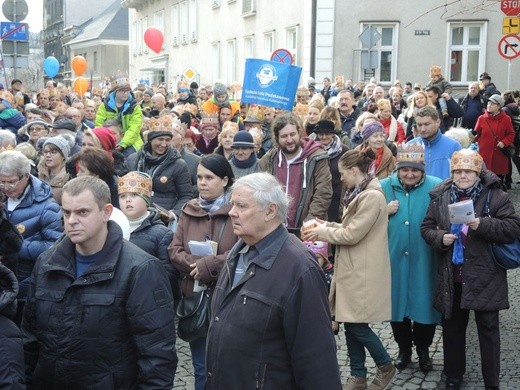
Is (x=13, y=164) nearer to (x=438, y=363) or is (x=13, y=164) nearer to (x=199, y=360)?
(x=199, y=360)

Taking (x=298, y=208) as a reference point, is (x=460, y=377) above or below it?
below

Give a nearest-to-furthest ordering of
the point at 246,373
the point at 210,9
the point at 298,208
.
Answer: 1. the point at 246,373
2. the point at 298,208
3. the point at 210,9

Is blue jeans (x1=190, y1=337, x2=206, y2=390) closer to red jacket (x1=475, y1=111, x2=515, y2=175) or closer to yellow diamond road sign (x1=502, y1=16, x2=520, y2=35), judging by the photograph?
yellow diamond road sign (x1=502, y1=16, x2=520, y2=35)

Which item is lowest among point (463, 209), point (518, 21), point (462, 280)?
point (462, 280)

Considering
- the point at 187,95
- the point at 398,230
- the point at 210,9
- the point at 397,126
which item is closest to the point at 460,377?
the point at 398,230

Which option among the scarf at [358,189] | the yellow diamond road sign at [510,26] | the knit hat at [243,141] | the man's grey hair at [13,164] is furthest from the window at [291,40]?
the man's grey hair at [13,164]

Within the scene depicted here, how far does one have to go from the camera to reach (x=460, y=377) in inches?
260

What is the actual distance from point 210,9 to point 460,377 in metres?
35.8

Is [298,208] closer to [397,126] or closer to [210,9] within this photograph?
[397,126]

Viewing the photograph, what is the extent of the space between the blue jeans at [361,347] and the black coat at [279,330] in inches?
99.6

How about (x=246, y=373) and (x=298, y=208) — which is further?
(x=298, y=208)

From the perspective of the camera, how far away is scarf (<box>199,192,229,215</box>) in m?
5.90

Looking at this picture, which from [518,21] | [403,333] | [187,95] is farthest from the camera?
[187,95]

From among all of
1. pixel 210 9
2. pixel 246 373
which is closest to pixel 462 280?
pixel 246 373
